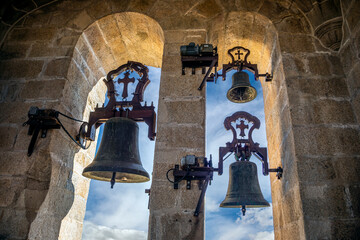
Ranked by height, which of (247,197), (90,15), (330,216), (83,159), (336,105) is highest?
(90,15)

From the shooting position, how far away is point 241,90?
342cm

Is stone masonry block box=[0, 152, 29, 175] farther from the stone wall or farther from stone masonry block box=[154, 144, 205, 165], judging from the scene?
stone masonry block box=[154, 144, 205, 165]

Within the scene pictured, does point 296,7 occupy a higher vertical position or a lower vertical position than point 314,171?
higher

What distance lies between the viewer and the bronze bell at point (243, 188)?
2682 millimetres

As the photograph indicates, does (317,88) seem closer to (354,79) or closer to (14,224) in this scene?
(354,79)

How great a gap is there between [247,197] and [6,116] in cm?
257

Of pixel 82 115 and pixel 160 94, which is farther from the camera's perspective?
pixel 82 115

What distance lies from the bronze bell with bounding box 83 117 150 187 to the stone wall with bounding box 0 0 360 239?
0.71 ft

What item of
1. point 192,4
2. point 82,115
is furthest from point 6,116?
point 192,4

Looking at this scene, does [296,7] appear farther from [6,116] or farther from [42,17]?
[6,116]

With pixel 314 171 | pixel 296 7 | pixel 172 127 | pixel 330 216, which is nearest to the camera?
pixel 330 216

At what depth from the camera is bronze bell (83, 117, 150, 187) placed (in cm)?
221

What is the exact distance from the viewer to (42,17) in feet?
11.0

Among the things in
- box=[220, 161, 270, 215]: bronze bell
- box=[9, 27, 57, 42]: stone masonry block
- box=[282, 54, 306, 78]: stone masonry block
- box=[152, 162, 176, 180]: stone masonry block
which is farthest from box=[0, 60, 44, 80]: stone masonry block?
box=[282, 54, 306, 78]: stone masonry block
